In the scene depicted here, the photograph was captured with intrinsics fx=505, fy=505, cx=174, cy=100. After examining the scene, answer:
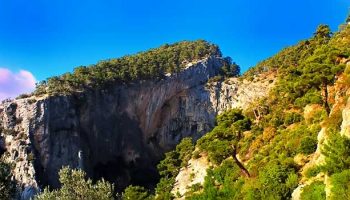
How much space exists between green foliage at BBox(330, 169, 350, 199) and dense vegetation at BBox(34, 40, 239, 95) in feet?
338

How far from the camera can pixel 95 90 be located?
134125mm

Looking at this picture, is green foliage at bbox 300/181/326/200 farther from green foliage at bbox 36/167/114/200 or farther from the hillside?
green foliage at bbox 36/167/114/200

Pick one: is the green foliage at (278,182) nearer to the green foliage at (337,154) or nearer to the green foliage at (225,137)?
the green foliage at (225,137)

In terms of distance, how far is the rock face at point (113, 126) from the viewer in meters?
122

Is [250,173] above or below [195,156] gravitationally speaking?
below

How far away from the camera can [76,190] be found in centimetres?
6619

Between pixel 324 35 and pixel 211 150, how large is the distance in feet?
156

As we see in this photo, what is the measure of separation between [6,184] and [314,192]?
127 ft

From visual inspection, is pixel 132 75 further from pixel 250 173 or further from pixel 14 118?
pixel 250 173

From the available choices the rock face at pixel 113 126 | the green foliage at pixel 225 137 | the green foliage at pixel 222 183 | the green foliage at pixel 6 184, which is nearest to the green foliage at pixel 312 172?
the green foliage at pixel 225 137

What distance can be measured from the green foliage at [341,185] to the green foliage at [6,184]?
41.5 meters

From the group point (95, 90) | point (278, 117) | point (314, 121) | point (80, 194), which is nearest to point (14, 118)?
point (95, 90)

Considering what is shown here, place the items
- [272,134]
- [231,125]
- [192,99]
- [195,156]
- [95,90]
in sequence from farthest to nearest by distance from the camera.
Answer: [192,99] < [95,90] < [195,156] < [272,134] < [231,125]

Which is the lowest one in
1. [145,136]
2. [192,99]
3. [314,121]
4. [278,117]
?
[314,121]
